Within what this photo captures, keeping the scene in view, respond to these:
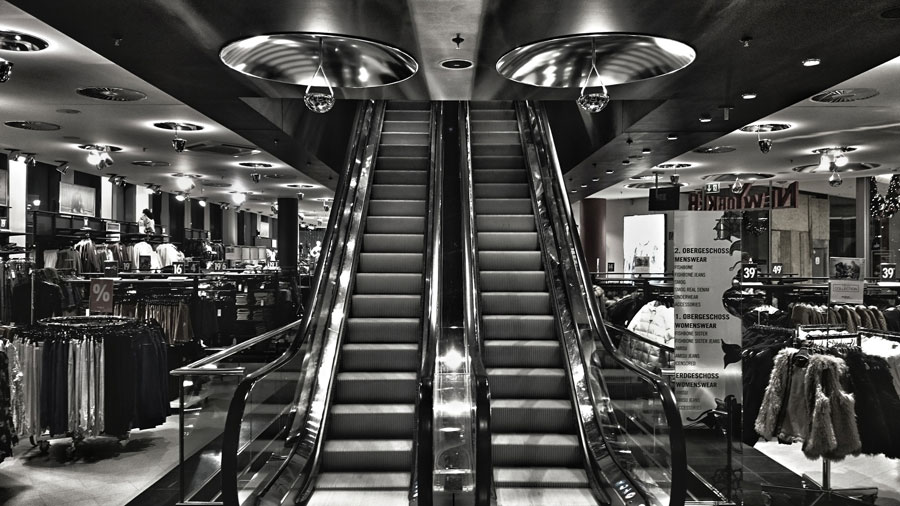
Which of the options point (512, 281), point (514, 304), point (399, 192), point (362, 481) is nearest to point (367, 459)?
point (362, 481)

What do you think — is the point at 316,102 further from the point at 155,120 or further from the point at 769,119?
the point at 769,119

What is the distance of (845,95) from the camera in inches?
359

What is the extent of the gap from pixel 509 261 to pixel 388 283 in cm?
128

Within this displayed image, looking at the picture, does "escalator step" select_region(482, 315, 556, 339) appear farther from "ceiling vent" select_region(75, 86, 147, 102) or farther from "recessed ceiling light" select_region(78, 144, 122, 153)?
"recessed ceiling light" select_region(78, 144, 122, 153)

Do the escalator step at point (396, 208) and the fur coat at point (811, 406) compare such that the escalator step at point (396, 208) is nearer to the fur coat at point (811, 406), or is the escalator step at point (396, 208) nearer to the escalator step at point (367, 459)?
the escalator step at point (367, 459)

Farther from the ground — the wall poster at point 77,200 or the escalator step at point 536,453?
the wall poster at point 77,200

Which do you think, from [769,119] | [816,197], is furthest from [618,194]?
[769,119]

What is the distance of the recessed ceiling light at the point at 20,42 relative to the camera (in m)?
6.68

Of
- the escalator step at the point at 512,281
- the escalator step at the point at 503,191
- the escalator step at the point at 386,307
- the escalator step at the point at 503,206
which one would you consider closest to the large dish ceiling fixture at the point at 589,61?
the escalator step at the point at 503,191

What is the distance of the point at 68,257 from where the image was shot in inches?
552

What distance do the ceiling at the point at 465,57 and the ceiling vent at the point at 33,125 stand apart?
27cm

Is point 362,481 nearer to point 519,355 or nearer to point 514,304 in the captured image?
point 519,355

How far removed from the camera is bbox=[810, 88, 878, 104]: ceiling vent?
8.91 metres

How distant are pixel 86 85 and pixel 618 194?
1827cm
